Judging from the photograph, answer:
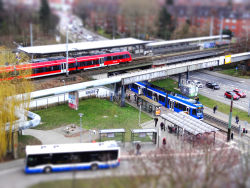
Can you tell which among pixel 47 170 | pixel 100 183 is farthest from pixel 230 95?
pixel 47 170

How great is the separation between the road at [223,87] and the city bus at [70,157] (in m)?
26.2

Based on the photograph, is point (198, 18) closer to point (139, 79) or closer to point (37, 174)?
point (139, 79)

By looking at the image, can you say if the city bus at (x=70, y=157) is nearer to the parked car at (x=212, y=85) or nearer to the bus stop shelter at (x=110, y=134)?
the bus stop shelter at (x=110, y=134)

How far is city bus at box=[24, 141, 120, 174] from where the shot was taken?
1032 inches

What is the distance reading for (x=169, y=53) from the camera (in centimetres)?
7144

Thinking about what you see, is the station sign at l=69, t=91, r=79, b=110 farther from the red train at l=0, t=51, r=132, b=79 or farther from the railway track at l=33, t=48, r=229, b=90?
the red train at l=0, t=51, r=132, b=79

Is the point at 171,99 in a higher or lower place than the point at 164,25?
lower

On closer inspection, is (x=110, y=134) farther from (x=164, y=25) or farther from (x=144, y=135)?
(x=164, y=25)

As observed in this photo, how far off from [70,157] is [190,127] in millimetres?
13598

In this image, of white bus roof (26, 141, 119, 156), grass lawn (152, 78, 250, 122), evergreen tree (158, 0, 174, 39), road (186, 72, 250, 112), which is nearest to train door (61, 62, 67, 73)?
grass lawn (152, 78, 250, 122)

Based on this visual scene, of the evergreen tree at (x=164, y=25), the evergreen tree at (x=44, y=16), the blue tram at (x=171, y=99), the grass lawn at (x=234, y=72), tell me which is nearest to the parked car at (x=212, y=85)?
the grass lawn at (x=234, y=72)

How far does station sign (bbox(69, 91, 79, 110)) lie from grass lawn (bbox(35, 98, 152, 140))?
23.6 inches

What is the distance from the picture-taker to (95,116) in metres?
40.4

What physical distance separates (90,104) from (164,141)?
15.6 metres
